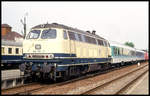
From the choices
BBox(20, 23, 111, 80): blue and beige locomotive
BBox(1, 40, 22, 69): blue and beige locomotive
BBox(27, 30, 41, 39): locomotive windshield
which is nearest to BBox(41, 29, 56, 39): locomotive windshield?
BBox(20, 23, 111, 80): blue and beige locomotive

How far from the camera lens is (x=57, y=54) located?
13.2m

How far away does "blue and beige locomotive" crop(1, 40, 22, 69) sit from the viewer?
947 inches

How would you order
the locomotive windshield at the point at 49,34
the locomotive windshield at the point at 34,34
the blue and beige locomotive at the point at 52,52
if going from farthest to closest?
the locomotive windshield at the point at 34,34
the locomotive windshield at the point at 49,34
the blue and beige locomotive at the point at 52,52

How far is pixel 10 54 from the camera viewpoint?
81.7 feet

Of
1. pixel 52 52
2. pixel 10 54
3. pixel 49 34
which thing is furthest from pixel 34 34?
pixel 10 54

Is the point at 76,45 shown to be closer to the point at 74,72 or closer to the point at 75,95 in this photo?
the point at 74,72

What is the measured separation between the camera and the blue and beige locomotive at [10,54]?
2405 centimetres

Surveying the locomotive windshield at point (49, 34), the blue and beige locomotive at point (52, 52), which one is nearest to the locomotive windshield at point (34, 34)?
the blue and beige locomotive at point (52, 52)

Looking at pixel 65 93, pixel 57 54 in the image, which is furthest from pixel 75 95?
pixel 57 54

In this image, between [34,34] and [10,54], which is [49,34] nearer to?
[34,34]

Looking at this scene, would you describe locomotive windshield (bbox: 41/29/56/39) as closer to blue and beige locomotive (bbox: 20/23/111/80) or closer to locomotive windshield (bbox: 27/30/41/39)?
blue and beige locomotive (bbox: 20/23/111/80)

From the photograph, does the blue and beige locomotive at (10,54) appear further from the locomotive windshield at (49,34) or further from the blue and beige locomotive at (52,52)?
the locomotive windshield at (49,34)

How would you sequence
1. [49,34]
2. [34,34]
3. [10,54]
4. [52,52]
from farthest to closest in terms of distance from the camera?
[10,54] → [34,34] → [49,34] → [52,52]

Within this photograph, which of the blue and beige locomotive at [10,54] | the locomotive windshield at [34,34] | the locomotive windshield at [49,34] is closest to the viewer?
the locomotive windshield at [49,34]
